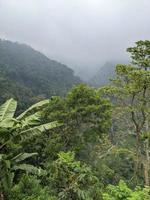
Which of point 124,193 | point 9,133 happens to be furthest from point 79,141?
point 124,193

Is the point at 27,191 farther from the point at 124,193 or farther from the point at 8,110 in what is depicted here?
the point at 124,193

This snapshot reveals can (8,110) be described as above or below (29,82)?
below

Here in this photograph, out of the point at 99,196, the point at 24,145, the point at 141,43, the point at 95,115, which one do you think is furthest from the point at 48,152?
the point at 99,196

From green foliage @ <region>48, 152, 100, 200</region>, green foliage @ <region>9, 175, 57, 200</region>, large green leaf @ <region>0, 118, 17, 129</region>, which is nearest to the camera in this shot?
green foliage @ <region>48, 152, 100, 200</region>

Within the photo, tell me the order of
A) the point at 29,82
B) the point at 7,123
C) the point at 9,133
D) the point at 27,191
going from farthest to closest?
the point at 29,82
the point at 27,191
the point at 9,133
the point at 7,123

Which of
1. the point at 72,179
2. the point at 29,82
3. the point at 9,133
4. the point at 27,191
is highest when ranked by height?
the point at 29,82

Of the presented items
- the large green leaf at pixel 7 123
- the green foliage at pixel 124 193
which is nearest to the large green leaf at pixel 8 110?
the large green leaf at pixel 7 123

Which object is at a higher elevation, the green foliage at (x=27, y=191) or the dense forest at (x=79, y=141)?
the dense forest at (x=79, y=141)

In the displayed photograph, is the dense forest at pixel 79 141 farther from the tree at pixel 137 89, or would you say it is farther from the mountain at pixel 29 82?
the mountain at pixel 29 82

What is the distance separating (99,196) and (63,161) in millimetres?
2393

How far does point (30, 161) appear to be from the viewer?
90.2 feet

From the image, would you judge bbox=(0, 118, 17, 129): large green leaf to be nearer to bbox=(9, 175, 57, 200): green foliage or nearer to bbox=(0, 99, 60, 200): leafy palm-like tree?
bbox=(0, 99, 60, 200): leafy palm-like tree

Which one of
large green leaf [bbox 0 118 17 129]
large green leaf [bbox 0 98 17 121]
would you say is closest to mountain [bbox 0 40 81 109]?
large green leaf [bbox 0 98 17 121]

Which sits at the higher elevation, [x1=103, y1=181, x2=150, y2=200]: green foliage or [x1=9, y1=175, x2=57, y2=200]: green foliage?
[x1=103, y1=181, x2=150, y2=200]: green foliage
